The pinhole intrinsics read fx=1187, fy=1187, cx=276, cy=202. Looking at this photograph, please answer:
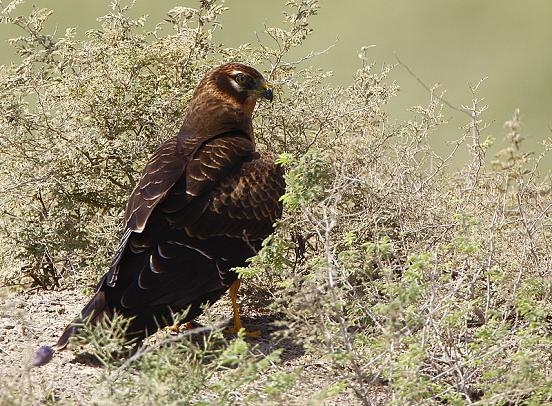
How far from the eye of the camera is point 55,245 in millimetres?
8406

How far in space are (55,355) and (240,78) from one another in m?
2.35

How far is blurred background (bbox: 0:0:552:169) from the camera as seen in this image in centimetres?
2045

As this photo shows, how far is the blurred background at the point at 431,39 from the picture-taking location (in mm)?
20453

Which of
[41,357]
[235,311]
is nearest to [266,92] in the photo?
[235,311]

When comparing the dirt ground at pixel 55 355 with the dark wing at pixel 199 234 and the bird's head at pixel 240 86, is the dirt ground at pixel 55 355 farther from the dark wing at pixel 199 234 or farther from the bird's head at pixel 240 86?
the bird's head at pixel 240 86

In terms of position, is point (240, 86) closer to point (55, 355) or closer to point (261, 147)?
point (261, 147)

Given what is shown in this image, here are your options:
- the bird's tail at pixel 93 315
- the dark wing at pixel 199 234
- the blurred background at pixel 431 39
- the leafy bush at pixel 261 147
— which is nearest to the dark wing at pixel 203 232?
the dark wing at pixel 199 234

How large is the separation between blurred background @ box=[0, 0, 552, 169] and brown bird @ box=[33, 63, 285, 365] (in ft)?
35.2

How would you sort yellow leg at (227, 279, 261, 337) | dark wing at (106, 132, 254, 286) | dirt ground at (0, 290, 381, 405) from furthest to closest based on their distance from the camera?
1. yellow leg at (227, 279, 261, 337)
2. dark wing at (106, 132, 254, 286)
3. dirt ground at (0, 290, 381, 405)

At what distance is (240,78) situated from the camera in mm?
7969

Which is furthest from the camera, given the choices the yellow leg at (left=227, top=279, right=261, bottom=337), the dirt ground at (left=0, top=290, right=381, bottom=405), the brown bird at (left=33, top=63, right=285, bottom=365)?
the yellow leg at (left=227, top=279, right=261, bottom=337)

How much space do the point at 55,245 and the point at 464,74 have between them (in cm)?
1385

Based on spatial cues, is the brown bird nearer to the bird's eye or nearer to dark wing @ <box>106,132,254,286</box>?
dark wing @ <box>106,132,254,286</box>

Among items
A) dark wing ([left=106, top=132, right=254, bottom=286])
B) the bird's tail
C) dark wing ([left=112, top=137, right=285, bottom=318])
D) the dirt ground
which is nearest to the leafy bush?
the dirt ground
